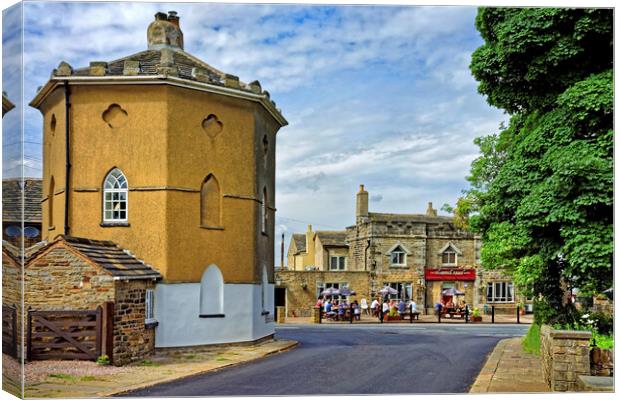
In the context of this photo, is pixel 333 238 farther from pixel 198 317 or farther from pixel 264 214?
pixel 198 317

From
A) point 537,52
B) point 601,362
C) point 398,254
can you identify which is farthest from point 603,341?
point 398,254

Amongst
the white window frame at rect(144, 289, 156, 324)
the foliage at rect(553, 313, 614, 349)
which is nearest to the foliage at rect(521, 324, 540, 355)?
the foliage at rect(553, 313, 614, 349)

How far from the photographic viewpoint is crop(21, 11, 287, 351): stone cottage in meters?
18.8

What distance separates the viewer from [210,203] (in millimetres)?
19891

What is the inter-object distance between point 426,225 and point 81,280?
1213 inches

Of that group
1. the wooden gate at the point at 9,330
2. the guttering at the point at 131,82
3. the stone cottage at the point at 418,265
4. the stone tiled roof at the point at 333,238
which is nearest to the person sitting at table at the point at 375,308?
the stone cottage at the point at 418,265

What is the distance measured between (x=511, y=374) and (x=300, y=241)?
41797 mm

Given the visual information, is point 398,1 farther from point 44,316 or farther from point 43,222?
point 43,222

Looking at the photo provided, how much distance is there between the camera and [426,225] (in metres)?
44.6

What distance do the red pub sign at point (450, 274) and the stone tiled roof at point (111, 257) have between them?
2773cm

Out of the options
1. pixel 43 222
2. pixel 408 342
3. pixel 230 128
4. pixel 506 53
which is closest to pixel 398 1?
pixel 506 53

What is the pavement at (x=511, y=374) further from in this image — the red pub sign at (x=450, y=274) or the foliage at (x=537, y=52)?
the red pub sign at (x=450, y=274)

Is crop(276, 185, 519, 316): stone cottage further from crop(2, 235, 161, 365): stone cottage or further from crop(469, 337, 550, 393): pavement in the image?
crop(2, 235, 161, 365): stone cottage

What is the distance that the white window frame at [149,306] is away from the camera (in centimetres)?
1794
